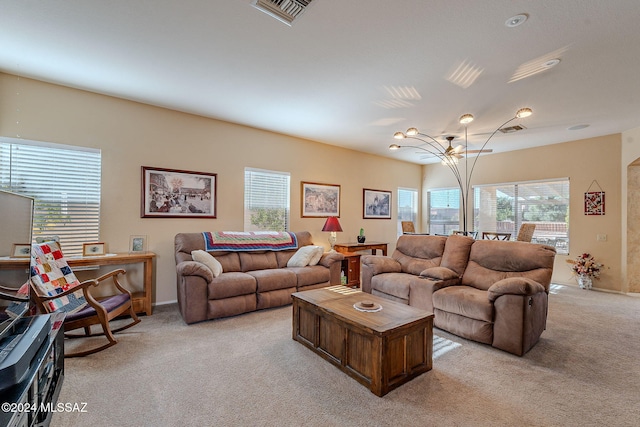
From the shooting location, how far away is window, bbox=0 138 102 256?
3.21m

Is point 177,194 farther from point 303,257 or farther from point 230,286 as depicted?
point 303,257

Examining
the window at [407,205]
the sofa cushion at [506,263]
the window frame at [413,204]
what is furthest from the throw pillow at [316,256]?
the window frame at [413,204]

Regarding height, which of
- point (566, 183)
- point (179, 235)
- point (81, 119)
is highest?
point (81, 119)

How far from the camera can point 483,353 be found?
270 centimetres

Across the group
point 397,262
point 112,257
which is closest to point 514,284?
point 397,262

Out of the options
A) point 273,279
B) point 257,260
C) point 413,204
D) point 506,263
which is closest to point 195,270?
point 273,279

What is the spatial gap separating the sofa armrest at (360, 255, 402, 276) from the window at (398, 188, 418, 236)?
322 cm

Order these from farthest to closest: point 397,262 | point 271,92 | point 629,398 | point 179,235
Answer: point 397,262, point 179,235, point 271,92, point 629,398

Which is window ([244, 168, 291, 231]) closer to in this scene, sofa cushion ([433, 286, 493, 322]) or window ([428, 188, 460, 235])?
sofa cushion ([433, 286, 493, 322])

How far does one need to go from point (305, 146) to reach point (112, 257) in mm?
3570

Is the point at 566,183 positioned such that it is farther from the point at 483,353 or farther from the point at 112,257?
the point at 112,257

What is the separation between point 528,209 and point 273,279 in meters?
5.53

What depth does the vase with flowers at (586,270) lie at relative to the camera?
509 cm

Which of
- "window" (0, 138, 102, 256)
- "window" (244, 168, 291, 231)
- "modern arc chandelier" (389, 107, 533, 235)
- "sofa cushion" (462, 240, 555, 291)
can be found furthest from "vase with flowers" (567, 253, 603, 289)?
"window" (0, 138, 102, 256)
